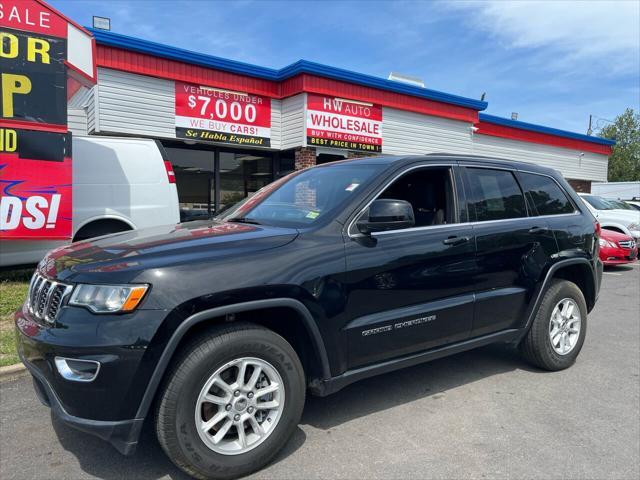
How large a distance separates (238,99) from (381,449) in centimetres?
1091

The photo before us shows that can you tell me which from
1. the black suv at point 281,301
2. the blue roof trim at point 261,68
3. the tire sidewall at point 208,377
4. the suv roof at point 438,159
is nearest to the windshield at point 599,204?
the blue roof trim at point 261,68

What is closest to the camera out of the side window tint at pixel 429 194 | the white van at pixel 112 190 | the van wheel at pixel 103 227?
the side window tint at pixel 429 194

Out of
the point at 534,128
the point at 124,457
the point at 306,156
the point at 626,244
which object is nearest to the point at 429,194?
the point at 124,457

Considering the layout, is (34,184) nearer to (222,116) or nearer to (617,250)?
(222,116)

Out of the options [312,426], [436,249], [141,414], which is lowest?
[312,426]

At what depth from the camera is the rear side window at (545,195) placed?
4.34m

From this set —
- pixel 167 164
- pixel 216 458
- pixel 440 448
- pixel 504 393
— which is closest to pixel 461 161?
pixel 504 393

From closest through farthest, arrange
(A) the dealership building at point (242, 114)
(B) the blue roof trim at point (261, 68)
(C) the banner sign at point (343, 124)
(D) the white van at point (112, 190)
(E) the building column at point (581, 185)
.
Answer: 1. (D) the white van at point (112, 190)
2. (B) the blue roof trim at point (261, 68)
3. (A) the dealership building at point (242, 114)
4. (C) the banner sign at point (343, 124)
5. (E) the building column at point (581, 185)

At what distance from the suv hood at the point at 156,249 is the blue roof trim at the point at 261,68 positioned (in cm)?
895

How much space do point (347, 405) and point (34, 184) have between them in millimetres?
5680

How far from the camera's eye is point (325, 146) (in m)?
13.2

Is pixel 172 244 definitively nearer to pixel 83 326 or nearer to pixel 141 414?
pixel 83 326

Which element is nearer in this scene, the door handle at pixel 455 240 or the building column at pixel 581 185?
the door handle at pixel 455 240

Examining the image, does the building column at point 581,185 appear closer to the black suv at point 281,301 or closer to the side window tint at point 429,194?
the black suv at point 281,301
